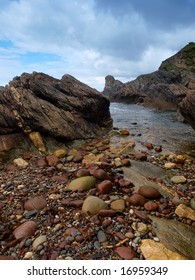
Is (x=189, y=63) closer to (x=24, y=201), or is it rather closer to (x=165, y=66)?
(x=165, y=66)

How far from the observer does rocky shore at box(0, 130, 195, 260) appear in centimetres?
538

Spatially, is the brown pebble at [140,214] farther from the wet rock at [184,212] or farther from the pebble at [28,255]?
the pebble at [28,255]

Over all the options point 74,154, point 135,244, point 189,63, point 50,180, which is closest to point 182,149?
point 74,154

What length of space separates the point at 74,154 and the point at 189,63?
8689 centimetres

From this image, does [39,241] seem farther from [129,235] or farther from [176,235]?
[176,235]

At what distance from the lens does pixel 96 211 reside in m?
6.68

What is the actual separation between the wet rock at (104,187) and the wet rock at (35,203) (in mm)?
1841

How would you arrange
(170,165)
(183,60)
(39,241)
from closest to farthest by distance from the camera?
1. (39,241)
2. (170,165)
3. (183,60)

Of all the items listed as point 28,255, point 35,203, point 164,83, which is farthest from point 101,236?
point 164,83

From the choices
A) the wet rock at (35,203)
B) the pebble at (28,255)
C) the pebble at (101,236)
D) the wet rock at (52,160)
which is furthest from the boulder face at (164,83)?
the pebble at (28,255)

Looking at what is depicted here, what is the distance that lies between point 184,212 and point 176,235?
3.68 feet

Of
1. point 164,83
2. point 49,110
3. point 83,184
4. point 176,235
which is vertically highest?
point 164,83

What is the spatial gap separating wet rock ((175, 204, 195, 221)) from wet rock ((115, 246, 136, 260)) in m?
2.40

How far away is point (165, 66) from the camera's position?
92625 mm
